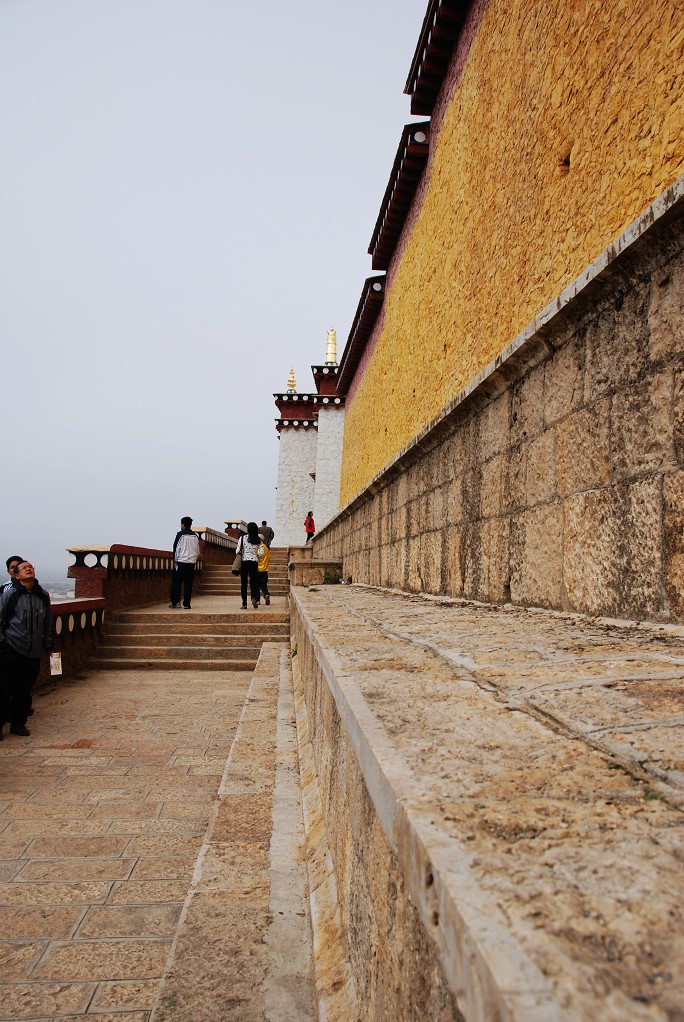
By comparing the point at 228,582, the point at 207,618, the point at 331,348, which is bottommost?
the point at 207,618

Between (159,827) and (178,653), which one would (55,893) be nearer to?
(159,827)

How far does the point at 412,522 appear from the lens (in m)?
5.50

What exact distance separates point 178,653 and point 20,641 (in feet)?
12.6

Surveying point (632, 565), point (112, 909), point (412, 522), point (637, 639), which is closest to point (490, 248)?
point (412, 522)

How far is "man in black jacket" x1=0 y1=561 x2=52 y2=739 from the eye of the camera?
18.6 feet

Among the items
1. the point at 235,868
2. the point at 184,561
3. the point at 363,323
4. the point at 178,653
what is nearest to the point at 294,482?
the point at 363,323

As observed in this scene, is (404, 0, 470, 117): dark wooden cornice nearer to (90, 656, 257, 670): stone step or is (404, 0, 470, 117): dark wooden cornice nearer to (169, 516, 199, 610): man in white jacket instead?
(90, 656, 257, 670): stone step

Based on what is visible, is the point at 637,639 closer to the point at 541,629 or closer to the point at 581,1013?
the point at 541,629

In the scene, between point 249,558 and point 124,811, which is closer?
point 124,811

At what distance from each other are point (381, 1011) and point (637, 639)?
1.32 m

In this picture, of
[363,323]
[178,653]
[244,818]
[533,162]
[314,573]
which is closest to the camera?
[244,818]

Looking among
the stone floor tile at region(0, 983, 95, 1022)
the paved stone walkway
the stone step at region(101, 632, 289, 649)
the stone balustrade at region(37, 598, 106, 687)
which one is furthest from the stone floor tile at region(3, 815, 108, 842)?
the stone step at region(101, 632, 289, 649)

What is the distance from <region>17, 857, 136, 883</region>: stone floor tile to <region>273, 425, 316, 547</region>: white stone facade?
2675 cm

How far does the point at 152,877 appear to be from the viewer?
2.97 meters
